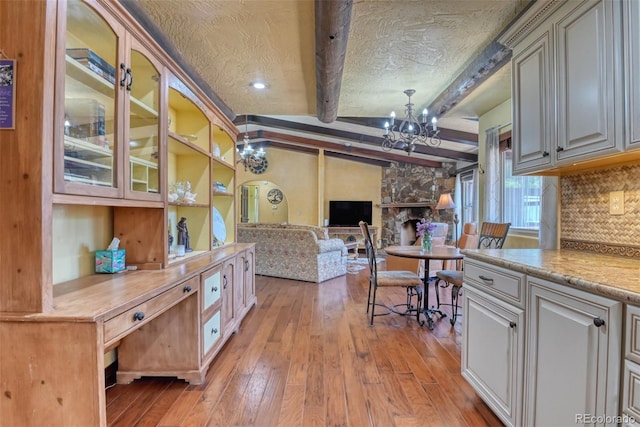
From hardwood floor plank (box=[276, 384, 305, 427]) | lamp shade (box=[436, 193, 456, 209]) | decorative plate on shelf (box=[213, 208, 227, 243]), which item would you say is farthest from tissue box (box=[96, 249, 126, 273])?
lamp shade (box=[436, 193, 456, 209])

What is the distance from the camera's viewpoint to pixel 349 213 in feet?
30.0

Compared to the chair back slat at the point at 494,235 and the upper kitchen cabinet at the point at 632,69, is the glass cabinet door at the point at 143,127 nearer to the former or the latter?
the upper kitchen cabinet at the point at 632,69

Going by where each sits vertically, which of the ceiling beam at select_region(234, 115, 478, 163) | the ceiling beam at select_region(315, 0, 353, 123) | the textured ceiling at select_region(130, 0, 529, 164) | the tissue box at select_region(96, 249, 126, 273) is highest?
the ceiling beam at select_region(234, 115, 478, 163)

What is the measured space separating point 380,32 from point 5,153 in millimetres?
2219

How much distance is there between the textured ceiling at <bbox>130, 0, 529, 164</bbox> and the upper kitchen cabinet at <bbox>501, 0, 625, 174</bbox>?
33 cm

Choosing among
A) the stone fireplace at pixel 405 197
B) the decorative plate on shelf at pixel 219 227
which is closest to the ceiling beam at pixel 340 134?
the stone fireplace at pixel 405 197

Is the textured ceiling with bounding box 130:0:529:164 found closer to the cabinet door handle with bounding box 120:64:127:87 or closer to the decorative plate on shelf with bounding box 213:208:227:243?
the cabinet door handle with bounding box 120:64:127:87

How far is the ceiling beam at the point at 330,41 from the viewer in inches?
70.9

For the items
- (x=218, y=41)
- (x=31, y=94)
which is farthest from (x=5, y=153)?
(x=218, y=41)

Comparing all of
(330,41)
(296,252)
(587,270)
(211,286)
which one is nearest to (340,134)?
(296,252)

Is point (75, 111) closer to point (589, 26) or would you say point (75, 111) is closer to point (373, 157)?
point (589, 26)

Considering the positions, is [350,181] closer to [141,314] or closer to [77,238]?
[77,238]

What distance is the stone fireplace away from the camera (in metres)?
8.91

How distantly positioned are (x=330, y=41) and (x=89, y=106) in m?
1.47
